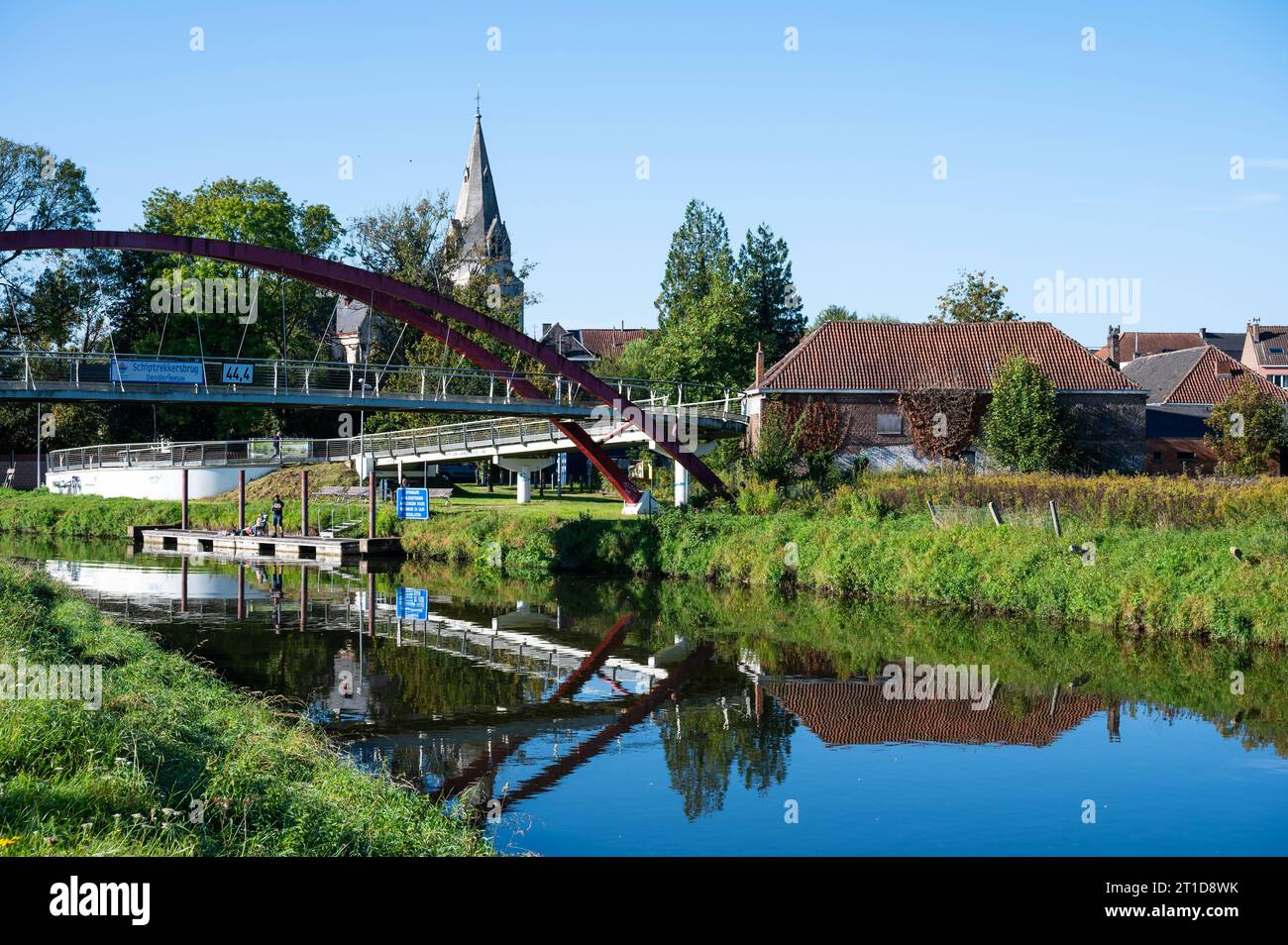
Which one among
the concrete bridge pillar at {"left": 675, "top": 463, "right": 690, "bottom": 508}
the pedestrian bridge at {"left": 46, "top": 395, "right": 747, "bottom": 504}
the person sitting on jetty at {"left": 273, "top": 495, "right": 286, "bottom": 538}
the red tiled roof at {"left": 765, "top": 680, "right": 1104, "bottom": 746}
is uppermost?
the pedestrian bridge at {"left": 46, "top": 395, "right": 747, "bottom": 504}

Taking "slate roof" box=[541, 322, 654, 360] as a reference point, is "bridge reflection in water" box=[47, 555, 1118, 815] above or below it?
below

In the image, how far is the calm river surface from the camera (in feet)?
37.6

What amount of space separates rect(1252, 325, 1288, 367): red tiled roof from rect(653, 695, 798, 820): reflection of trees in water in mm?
74158

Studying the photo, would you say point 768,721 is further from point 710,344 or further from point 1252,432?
point 710,344

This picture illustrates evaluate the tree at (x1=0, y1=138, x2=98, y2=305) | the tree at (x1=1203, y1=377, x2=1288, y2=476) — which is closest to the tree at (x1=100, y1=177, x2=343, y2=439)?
the tree at (x1=0, y1=138, x2=98, y2=305)

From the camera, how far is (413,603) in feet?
89.2

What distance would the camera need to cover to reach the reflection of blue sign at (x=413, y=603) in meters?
25.4

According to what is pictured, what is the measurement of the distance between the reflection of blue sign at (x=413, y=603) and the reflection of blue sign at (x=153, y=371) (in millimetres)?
A: 7088

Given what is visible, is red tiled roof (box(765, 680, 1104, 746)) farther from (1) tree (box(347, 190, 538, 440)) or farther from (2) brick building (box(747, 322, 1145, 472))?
(1) tree (box(347, 190, 538, 440))

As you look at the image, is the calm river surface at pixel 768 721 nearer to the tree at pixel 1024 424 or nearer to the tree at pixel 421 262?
the tree at pixel 1024 424

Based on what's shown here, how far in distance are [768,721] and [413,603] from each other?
43.1 feet

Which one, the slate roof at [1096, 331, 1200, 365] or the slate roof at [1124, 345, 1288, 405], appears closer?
the slate roof at [1124, 345, 1288, 405]

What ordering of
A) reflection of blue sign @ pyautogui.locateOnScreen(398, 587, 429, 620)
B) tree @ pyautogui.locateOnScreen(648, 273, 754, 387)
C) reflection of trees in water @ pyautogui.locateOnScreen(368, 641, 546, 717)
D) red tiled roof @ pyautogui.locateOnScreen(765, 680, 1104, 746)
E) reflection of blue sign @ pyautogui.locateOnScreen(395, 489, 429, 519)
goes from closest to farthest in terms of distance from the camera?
red tiled roof @ pyautogui.locateOnScreen(765, 680, 1104, 746) → reflection of trees in water @ pyautogui.locateOnScreen(368, 641, 546, 717) → reflection of blue sign @ pyautogui.locateOnScreen(398, 587, 429, 620) → reflection of blue sign @ pyautogui.locateOnScreen(395, 489, 429, 519) → tree @ pyautogui.locateOnScreen(648, 273, 754, 387)
